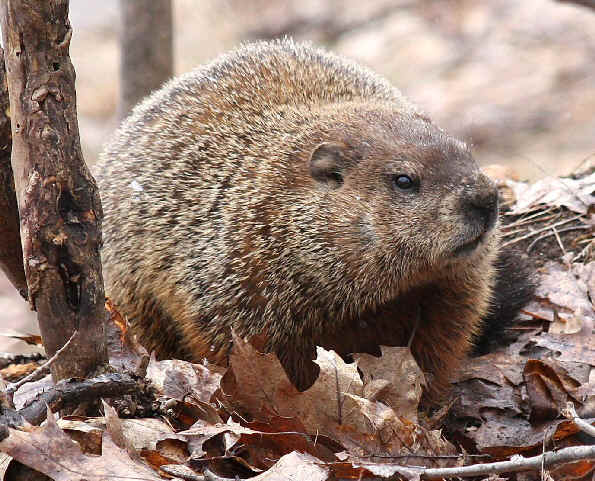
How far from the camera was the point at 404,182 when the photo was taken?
17.2 ft

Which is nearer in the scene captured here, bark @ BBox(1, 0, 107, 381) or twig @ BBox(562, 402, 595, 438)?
bark @ BBox(1, 0, 107, 381)

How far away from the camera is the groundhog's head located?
5.01 meters

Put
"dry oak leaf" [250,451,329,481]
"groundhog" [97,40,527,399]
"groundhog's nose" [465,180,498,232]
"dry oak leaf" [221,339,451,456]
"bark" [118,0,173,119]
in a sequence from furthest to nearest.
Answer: "bark" [118,0,173,119], "groundhog" [97,40,527,399], "groundhog's nose" [465,180,498,232], "dry oak leaf" [221,339,451,456], "dry oak leaf" [250,451,329,481]

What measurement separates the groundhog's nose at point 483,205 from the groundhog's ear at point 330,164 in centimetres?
89

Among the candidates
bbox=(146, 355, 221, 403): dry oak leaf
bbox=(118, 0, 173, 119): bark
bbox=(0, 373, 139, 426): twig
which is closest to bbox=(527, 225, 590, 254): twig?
bbox=(146, 355, 221, 403): dry oak leaf

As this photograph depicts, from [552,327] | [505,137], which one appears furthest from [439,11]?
[552,327]

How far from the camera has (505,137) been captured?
51.0ft

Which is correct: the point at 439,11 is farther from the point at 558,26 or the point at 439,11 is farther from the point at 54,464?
the point at 54,464

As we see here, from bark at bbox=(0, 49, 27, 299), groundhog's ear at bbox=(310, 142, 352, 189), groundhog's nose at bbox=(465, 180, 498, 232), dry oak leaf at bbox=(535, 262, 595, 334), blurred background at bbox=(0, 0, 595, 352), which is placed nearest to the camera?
bark at bbox=(0, 49, 27, 299)

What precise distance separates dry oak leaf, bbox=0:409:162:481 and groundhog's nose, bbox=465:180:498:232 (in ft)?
7.65

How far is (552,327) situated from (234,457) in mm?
2754

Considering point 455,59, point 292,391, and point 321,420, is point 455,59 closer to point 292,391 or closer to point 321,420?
point 292,391

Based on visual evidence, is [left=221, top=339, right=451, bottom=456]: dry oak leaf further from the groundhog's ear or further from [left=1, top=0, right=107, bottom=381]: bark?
the groundhog's ear

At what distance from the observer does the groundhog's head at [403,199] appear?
16.4ft
